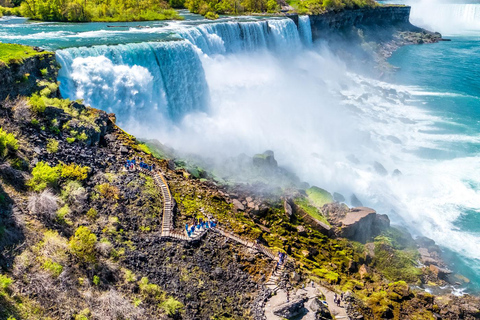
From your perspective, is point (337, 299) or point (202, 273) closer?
point (202, 273)

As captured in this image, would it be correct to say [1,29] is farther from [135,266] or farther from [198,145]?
[135,266]

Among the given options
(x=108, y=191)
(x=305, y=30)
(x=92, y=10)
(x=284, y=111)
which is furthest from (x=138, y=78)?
(x=305, y=30)

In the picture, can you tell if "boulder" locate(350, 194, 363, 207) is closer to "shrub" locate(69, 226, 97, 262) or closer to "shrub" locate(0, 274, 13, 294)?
"shrub" locate(69, 226, 97, 262)

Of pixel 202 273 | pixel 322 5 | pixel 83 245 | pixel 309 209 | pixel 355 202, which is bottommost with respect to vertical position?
pixel 355 202

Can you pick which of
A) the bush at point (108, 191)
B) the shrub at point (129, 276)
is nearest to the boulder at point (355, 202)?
the bush at point (108, 191)

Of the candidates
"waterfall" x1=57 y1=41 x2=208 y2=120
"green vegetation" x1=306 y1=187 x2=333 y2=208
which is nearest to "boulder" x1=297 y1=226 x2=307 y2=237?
"green vegetation" x1=306 y1=187 x2=333 y2=208

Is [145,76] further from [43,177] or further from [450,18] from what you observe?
[450,18]
